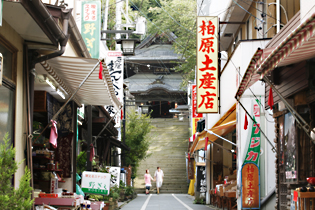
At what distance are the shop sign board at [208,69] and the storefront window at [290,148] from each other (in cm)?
482

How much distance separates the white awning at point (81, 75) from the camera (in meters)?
8.11

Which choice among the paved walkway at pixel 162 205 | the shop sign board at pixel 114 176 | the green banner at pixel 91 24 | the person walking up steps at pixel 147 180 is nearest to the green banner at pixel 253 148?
the paved walkway at pixel 162 205

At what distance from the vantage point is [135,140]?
29078mm

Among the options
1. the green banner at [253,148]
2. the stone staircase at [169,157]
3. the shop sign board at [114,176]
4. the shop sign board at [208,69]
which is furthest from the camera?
the stone staircase at [169,157]

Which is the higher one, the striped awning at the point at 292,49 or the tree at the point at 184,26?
the tree at the point at 184,26

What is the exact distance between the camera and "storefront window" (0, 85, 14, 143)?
6418 millimetres

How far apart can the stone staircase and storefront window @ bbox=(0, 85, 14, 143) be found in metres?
23.2

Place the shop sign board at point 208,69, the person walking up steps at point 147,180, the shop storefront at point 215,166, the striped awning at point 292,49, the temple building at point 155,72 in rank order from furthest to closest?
the temple building at point 155,72
the person walking up steps at point 147,180
the shop storefront at point 215,166
the shop sign board at point 208,69
the striped awning at point 292,49

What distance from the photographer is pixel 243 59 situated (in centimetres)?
1335

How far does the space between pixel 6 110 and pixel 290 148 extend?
6.51 meters

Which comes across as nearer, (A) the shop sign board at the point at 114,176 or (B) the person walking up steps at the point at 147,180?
(A) the shop sign board at the point at 114,176

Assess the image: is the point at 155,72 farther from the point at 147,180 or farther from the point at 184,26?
the point at 147,180

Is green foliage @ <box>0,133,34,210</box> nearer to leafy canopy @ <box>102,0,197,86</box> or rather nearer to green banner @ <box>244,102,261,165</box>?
green banner @ <box>244,102,261,165</box>

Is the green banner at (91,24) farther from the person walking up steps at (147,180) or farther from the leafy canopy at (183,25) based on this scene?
the leafy canopy at (183,25)
